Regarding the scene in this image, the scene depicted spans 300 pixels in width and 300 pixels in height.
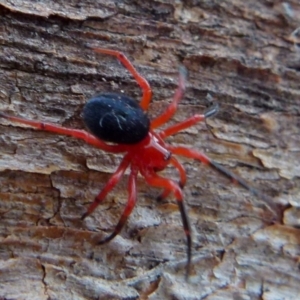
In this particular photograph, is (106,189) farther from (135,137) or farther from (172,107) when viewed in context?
(172,107)

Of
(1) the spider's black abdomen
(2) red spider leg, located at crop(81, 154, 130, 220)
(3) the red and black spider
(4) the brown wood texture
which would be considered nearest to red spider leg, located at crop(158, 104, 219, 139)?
(3) the red and black spider

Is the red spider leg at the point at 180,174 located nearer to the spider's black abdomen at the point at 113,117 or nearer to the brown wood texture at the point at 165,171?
the brown wood texture at the point at 165,171

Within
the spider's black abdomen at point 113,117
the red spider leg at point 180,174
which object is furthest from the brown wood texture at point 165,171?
the spider's black abdomen at point 113,117

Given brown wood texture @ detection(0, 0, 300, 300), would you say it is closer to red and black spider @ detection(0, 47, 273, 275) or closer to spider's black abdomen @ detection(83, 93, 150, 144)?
red and black spider @ detection(0, 47, 273, 275)

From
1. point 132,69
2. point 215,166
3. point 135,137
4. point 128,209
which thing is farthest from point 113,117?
point 215,166

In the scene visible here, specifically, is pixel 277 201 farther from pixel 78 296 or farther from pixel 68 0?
pixel 68 0
